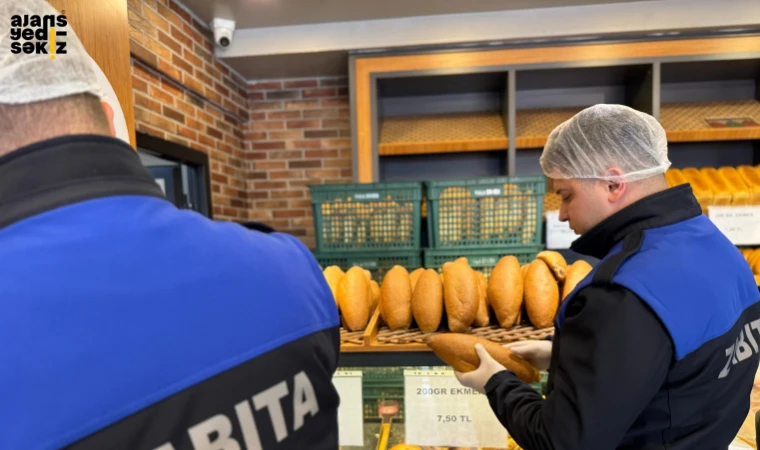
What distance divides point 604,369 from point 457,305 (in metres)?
0.45

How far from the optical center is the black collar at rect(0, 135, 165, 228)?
46cm

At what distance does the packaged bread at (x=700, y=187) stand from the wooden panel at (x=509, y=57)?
73 cm

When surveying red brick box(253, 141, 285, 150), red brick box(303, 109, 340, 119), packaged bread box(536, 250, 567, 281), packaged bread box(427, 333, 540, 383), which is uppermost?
red brick box(303, 109, 340, 119)

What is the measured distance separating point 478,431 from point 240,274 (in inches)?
42.0

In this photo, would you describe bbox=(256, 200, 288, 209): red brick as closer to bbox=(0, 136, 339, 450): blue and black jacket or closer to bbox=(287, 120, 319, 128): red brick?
bbox=(287, 120, 319, 128): red brick

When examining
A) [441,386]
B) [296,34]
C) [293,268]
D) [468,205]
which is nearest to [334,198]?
[468,205]

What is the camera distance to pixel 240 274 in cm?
55

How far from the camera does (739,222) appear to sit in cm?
242

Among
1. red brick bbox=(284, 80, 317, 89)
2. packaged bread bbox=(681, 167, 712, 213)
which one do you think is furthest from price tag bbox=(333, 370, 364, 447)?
red brick bbox=(284, 80, 317, 89)

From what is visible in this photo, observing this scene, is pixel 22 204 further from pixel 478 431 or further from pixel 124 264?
pixel 478 431

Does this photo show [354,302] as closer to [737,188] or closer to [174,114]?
[174,114]

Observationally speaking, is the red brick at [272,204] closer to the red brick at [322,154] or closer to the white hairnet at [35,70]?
→ the red brick at [322,154]

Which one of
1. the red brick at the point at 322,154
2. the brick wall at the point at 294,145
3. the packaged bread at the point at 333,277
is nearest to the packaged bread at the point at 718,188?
the packaged bread at the point at 333,277

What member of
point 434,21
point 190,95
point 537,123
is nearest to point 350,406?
point 190,95
